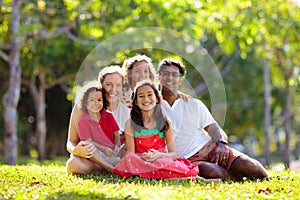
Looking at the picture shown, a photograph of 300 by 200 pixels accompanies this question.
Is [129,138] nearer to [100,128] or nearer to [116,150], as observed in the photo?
[116,150]

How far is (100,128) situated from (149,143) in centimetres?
71

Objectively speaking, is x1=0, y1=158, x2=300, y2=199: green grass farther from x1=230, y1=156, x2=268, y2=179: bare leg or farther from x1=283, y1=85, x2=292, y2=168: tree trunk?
x1=283, y1=85, x2=292, y2=168: tree trunk

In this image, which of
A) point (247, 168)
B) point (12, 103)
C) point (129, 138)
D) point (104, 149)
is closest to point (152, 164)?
point (129, 138)

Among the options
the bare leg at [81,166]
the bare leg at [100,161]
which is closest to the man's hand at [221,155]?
the bare leg at [100,161]

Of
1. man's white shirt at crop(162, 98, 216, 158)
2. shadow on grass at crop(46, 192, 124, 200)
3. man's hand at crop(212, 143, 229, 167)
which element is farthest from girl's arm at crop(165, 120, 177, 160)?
shadow on grass at crop(46, 192, 124, 200)

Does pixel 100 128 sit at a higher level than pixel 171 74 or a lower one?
lower

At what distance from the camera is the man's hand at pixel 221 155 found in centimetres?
680

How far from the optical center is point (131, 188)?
5688 millimetres

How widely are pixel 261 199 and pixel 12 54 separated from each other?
985 centimetres

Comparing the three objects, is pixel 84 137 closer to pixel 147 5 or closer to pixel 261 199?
pixel 261 199

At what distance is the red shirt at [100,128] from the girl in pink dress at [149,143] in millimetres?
404

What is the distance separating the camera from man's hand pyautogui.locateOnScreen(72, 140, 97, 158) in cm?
683

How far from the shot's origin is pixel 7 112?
13.6 metres

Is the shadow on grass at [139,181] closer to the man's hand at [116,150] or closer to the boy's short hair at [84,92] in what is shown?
the man's hand at [116,150]
